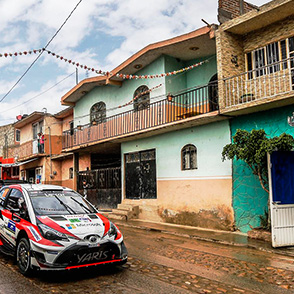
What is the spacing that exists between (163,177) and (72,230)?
906 cm

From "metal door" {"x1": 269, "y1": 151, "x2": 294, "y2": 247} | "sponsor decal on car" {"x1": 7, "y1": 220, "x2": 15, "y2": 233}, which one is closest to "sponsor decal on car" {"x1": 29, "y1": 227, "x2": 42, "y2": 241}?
"sponsor decal on car" {"x1": 7, "y1": 220, "x2": 15, "y2": 233}

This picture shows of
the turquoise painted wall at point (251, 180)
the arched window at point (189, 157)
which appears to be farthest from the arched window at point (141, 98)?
the turquoise painted wall at point (251, 180)

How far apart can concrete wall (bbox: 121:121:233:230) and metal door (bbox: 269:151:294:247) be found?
2681mm

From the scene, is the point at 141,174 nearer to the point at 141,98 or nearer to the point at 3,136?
the point at 141,98

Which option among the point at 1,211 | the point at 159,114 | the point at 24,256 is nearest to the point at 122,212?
the point at 159,114

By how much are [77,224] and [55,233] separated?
0.45 metres

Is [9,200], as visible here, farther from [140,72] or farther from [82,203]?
[140,72]

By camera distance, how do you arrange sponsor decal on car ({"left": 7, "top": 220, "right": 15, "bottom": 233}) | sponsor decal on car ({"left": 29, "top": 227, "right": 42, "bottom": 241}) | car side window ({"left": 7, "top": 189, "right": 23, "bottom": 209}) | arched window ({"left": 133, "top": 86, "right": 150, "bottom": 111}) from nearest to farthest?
sponsor decal on car ({"left": 29, "top": 227, "right": 42, "bottom": 241}) < sponsor decal on car ({"left": 7, "top": 220, "right": 15, "bottom": 233}) < car side window ({"left": 7, "top": 189, "right": 23, "bottom": 209}) < arched window ({"left": 133, "top": 86, "right": 150, "bottom": 111})

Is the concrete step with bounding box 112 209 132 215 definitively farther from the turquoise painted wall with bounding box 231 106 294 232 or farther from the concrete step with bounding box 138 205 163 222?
the turquoise painted wall with bounding box 231 106 294 232

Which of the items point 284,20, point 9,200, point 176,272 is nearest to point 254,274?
point 176,272

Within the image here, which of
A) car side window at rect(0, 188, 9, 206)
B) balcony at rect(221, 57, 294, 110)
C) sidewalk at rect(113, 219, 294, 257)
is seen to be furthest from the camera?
balcony at rect(221, 57, 294, 110)

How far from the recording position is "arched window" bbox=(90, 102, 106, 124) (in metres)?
19.4

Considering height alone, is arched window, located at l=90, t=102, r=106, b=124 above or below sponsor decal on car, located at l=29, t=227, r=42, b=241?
above

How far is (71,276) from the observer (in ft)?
19.5
